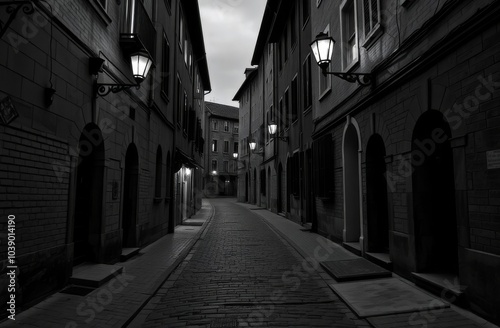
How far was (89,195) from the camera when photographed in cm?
721

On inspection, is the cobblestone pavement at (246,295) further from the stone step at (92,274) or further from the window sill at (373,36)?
the window sill at (373,36)

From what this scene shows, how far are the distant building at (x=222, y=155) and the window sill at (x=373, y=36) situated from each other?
1760 inches

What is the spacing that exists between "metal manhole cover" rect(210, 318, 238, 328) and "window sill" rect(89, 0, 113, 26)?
5.76m

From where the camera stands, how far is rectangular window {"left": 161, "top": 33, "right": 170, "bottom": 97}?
12.6 m

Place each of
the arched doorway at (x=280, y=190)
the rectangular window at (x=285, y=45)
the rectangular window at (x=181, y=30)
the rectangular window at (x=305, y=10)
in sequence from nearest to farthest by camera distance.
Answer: the rectangular window at (x=305, y=10), the rectangular window at (x=181, y=30), the rectangular window at (x=285, y=45), the arched doorway at (x=280, y=190)

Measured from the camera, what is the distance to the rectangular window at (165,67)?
497 inches

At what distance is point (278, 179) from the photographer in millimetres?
21797

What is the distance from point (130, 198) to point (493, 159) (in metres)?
7.90

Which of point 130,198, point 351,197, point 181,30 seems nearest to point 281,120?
point 181,30

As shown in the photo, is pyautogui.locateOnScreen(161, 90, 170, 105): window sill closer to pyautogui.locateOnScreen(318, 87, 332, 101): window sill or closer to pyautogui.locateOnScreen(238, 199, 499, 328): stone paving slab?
pyautogui.locateOnScreen(318, 87, 332, 101): window sill

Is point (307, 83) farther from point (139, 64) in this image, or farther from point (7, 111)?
point (7, 111)

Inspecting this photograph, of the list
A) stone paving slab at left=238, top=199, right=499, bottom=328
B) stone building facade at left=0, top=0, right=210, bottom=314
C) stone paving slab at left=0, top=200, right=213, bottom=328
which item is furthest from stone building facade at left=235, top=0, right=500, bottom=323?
stone building facade at left=0, top=0, right=210, bottom=314

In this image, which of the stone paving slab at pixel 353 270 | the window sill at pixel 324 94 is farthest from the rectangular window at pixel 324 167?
the stone paving slab at pixel 353 270

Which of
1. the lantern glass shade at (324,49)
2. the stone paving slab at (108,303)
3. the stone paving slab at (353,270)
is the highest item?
the lantern glass shade at (324,49)
